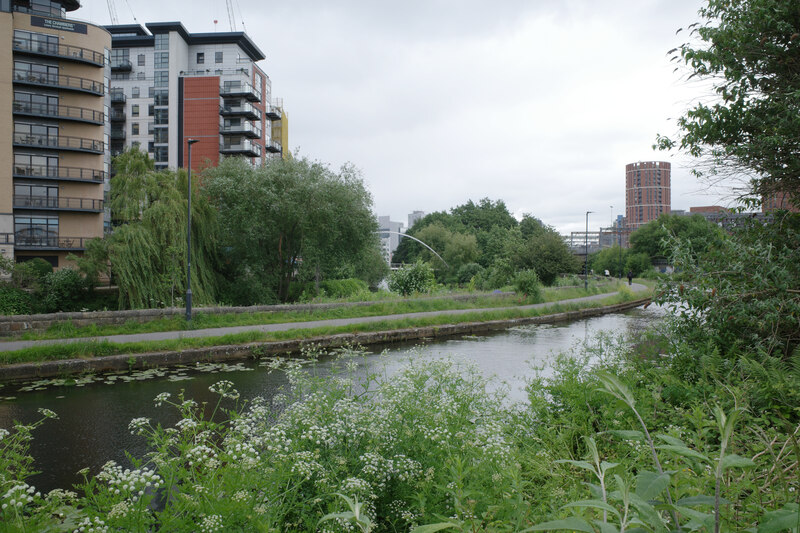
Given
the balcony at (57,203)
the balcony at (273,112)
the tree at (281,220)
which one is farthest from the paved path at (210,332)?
the balcony at (273,112)

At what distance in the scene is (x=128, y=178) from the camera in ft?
70.1

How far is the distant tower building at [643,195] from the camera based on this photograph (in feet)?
289

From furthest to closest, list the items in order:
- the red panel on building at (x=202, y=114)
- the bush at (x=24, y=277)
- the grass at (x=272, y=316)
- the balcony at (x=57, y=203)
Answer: the red panel on building at (x=202, y=114) < the balcony at (x=57, y=203) < the bush at (x=24, y=277) < the grass at (x=272, y=316)

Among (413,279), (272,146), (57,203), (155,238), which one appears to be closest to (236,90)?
(272,146)

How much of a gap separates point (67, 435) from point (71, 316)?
8520 millimetres

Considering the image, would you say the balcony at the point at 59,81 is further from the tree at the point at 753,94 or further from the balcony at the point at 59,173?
the tree at the point at 753,94

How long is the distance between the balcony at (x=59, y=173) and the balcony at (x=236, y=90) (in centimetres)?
1731

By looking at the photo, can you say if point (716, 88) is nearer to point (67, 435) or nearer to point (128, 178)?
point (67, 435)

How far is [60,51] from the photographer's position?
124 ft

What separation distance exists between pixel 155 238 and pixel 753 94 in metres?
19.4

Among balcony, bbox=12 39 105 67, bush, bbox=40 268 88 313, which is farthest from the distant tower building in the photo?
bush, bbox=40 268 88 313

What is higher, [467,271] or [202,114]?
[202,114]

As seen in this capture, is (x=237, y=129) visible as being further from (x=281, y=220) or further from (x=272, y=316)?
(x=272, y=316)

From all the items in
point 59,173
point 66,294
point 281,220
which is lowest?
point 66,294
